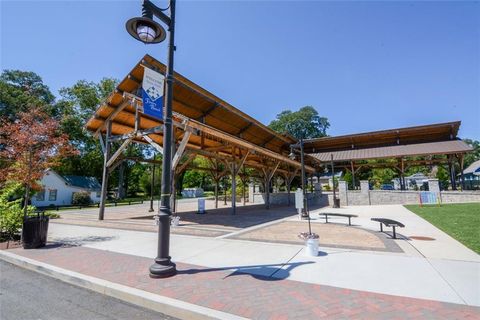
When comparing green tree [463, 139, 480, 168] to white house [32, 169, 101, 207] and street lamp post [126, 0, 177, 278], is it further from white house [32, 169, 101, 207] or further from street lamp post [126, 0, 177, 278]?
white house [32, 169, 101, 207]

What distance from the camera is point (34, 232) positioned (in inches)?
289

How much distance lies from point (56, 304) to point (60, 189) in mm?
36078

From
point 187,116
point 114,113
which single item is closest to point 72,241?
point 114,113

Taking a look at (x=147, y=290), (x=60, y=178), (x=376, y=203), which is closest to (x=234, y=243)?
(x=147, y=290)

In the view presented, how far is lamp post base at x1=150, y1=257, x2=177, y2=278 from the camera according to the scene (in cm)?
465

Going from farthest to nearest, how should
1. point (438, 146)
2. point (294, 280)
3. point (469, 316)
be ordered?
1. point (438, 146)
2. point (294, 280)
3. point (469, 316)

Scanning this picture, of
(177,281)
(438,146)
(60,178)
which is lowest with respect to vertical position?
(177,281)

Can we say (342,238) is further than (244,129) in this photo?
No

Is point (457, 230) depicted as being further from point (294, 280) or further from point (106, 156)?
point (106, 156)

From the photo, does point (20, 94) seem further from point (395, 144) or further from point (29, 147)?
point (395, 144)

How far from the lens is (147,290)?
4102 millimetres

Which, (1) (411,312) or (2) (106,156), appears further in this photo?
(2) (106,156)

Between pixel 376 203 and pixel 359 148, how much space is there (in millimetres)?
10215

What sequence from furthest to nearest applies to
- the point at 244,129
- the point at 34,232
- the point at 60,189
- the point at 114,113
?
1. the point at 60,189
2. the point at 244,129
3. the point at 114,113
4. the point at 34,232
